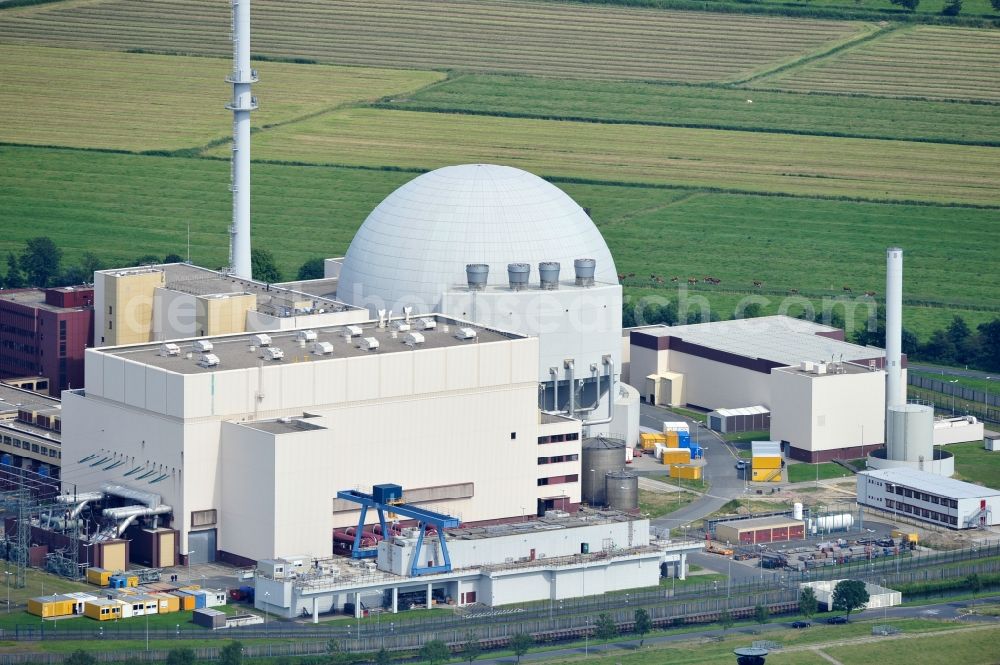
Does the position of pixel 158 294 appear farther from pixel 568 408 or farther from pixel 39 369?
pixel 568 408

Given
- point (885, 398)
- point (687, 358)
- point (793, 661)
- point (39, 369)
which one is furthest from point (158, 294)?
point (793, 661)

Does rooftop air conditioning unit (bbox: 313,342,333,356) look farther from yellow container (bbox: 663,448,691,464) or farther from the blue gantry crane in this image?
yellow container (bbox: 663,448,691,464)

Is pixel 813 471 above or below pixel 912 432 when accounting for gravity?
below

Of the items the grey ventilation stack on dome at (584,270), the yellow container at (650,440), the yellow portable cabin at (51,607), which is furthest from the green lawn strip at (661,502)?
the yellow portable cabin at (51,607)

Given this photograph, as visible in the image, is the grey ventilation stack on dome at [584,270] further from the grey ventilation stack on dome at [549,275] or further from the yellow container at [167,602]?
the yellow container at [167,602]

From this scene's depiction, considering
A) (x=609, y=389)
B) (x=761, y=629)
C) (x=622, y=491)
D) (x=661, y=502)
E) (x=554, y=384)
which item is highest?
(x=554, y=384)

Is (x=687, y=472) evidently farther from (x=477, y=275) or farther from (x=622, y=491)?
(x=477, y=275)

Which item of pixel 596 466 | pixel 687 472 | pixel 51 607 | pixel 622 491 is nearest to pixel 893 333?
pixel 687 472
